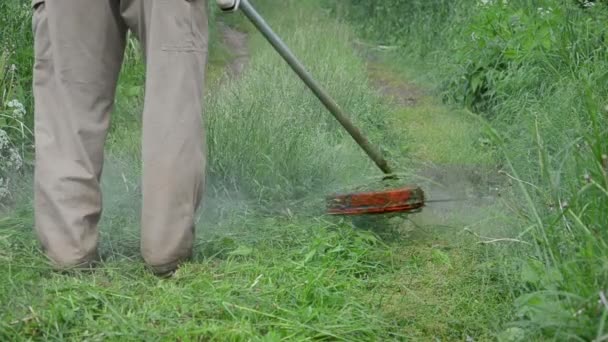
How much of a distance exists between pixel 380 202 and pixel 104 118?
1.21m

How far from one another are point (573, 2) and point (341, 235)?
257 cm

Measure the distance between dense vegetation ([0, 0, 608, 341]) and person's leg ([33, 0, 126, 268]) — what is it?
0.15m

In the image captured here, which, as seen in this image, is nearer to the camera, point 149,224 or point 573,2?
point 149,224

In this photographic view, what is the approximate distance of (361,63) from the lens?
354 inches

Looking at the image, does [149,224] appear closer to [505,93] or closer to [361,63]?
[505,93]

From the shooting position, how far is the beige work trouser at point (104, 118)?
4164 mm

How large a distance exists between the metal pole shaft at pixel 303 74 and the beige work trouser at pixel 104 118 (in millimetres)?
306

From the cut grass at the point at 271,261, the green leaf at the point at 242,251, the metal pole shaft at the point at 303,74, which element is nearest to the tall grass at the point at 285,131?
the cut grass at the point at 271,261

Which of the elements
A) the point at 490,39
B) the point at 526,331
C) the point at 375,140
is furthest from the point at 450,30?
the point at 526,331

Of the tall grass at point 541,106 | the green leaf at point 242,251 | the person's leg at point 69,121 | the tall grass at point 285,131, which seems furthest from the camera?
the tall grass at point 285,131

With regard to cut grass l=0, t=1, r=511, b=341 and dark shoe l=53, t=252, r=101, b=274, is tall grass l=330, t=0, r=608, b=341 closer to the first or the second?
cut grass l=0, t=1, r=511, b=341

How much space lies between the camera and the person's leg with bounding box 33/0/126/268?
4.25 meters

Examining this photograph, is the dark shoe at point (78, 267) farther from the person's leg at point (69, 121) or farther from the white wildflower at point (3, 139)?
the white wildflower at point (3, 139)

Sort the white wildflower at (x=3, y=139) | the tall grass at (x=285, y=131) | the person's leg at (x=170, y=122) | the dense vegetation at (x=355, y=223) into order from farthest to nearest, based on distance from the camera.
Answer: the tall grass at (x=285, y=131) → the white wildflower at (x=3, y=139) → the person's leg at (x=170, y=122) → the dense vegetation at (x=355, y=223)
